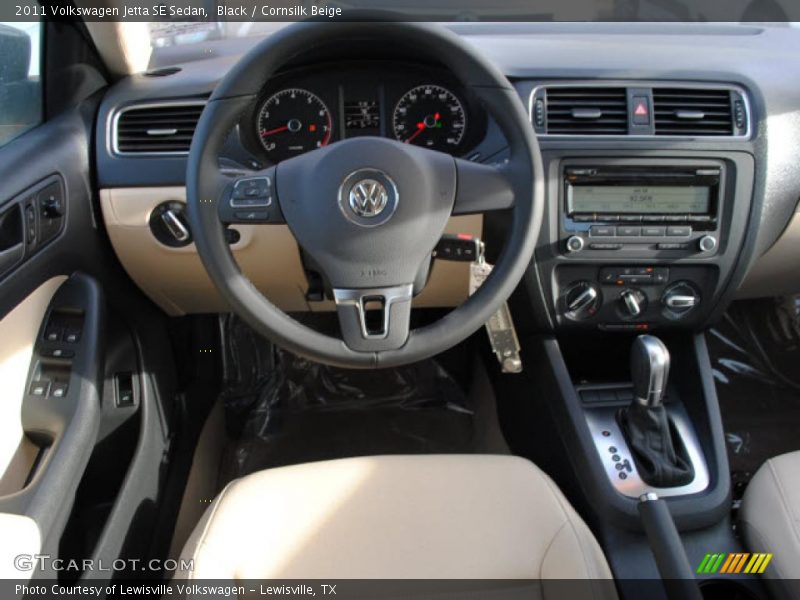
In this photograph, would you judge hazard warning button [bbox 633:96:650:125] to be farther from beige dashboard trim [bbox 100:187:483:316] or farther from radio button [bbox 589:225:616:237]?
beige dashboard trim [bbox 100:187:483:316]

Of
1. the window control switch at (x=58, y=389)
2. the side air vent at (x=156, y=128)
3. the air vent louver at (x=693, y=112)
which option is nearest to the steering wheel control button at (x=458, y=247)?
the air vent louver at (x=693, y=112)

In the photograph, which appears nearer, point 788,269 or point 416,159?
point 416,159

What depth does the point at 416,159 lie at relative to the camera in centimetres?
117

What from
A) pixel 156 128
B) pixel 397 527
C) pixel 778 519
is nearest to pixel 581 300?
pixel 778 519

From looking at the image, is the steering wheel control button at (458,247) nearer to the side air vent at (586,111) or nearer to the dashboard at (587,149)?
the dashboard at (587,149)

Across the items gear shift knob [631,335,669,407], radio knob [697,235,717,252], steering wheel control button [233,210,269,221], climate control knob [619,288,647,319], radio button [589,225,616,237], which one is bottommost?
gear shift knob [631,335,669,407]

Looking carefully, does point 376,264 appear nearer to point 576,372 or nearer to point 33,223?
point 33,223

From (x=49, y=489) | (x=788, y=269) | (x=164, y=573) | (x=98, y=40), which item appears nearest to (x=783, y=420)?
(x=788, y=269)

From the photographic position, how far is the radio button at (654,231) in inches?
59.1

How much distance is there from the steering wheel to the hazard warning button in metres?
0.42

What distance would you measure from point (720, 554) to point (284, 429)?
130 centimetres

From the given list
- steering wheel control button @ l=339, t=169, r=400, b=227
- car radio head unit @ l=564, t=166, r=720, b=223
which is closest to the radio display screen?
car radio head unit @ l=564, t=166, r=720, b=223

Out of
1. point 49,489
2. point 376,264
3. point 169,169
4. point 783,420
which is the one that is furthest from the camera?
point 783,420

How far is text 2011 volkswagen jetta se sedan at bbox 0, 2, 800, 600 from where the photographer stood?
1.16 metres
